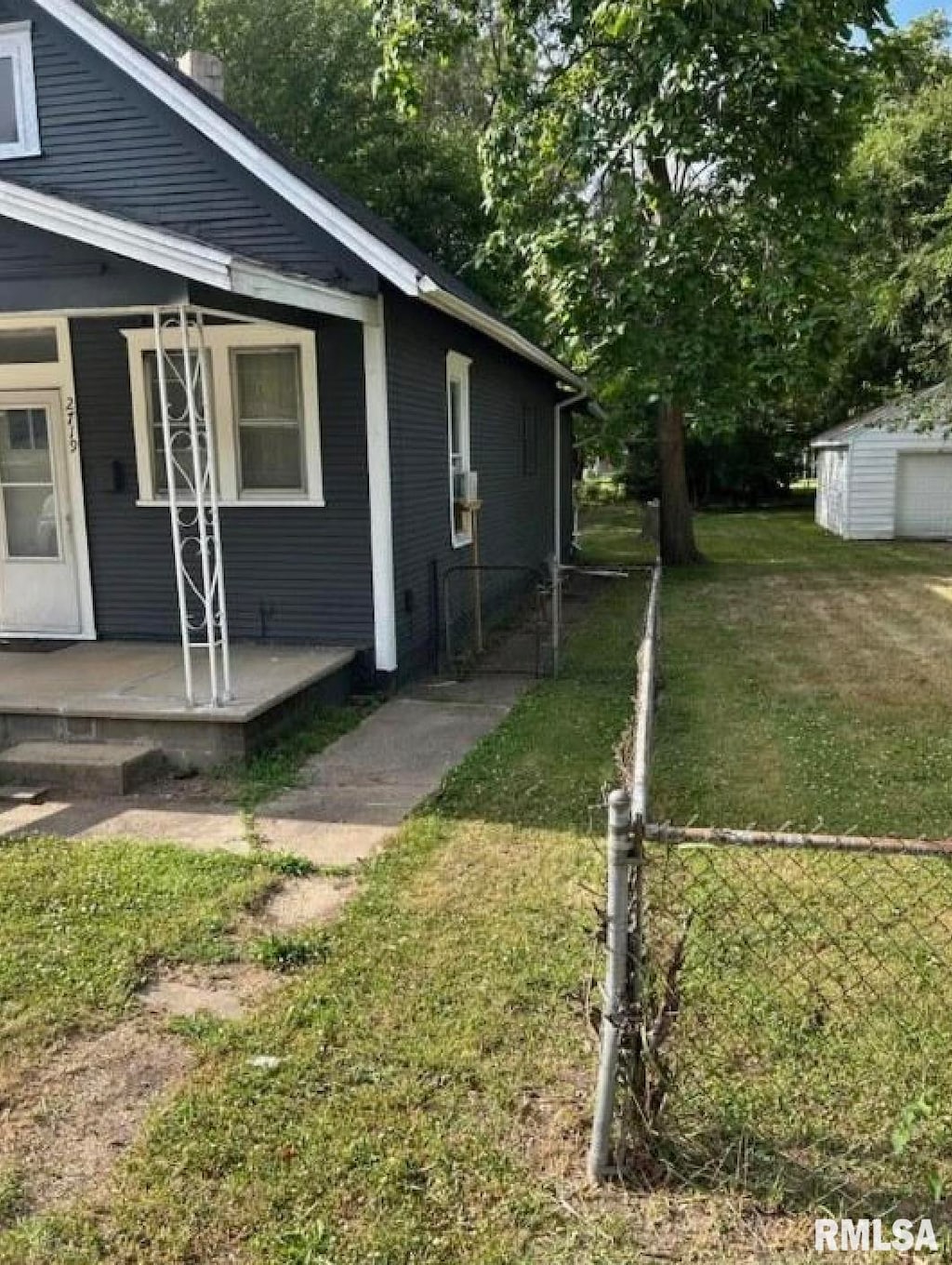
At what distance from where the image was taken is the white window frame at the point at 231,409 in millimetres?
7434

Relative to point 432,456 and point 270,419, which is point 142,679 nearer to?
point 270,419

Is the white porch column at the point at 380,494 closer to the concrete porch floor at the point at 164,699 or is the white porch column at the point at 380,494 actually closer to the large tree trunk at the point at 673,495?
the concrete porch floor at the point at 164,699

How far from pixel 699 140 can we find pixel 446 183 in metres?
11.9

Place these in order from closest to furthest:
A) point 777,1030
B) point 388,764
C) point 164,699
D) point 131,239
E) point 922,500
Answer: point 777,1030 < point 131,239 < point 388,764 < point 164,699 < point 922,500

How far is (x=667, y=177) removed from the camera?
14.2 meters

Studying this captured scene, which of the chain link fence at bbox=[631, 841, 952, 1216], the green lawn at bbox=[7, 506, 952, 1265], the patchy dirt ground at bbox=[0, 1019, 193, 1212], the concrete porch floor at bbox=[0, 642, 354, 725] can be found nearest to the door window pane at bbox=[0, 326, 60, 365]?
the concrete porch floor at bbox=[0, 642, 354, 725]

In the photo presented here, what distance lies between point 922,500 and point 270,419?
17554 mm

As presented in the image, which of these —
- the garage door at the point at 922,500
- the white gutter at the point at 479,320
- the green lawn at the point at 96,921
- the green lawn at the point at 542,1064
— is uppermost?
the white gutter at the point at 479,320

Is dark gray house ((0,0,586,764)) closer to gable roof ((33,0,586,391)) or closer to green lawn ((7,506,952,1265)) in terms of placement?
gable roof ((33,0,586,391))

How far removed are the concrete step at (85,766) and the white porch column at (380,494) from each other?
2156 mm

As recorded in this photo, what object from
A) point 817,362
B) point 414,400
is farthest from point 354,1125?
point 817,362

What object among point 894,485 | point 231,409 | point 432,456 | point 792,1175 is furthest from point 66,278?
point 894,485

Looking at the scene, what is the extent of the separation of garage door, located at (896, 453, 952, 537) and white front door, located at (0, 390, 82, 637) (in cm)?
1795

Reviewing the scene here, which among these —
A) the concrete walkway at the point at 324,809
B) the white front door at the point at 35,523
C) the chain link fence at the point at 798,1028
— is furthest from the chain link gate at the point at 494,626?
the chain link fence at the point at 798,1028
